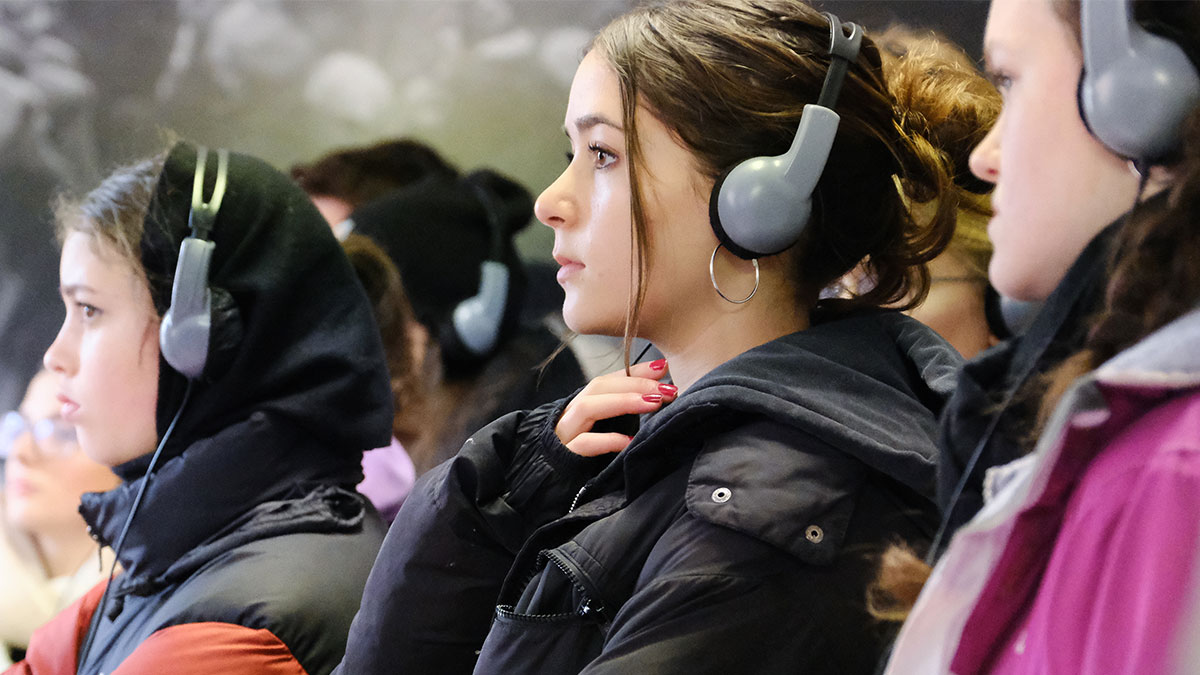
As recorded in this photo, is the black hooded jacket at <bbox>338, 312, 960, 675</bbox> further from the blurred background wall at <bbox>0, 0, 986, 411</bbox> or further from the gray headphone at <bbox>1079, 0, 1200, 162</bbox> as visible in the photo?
the blurred background wall at <bbox>0, 0, 986, 411</bbox>

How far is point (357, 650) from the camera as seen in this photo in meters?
1.22

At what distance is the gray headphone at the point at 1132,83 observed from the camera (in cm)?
71

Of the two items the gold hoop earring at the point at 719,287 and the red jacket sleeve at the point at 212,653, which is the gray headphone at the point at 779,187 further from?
the red jacket sleeve at the point at 212,653

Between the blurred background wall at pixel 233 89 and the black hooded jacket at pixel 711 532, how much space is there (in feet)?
6.63

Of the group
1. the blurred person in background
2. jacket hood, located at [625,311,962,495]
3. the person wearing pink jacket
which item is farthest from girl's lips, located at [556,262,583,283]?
the blurred person in background

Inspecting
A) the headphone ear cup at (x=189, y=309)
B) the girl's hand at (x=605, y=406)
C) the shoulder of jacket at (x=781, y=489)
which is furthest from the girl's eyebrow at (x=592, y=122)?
the headphone ear cup at (x=189, y=309)

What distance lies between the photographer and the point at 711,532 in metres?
0.95

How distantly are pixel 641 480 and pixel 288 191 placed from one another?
919 mm

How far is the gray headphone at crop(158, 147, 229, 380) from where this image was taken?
157cm

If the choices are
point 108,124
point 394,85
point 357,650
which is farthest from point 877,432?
point 108,124

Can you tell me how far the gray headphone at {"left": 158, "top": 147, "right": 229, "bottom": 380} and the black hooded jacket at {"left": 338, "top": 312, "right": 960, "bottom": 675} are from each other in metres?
0.58

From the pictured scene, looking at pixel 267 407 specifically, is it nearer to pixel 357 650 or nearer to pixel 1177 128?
pixel 357 650

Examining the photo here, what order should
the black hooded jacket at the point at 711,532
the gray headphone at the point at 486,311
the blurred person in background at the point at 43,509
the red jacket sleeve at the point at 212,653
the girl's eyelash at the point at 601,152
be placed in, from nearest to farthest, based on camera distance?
1. the black hooded jacket at the point at 711,532
2. the girl's eyelash at the point at 601,152
3. the red jacket sleeve at the point at 212,653
4. the blurred person in background at the point at 43,509
5. the gray headphone at the point at 486,311

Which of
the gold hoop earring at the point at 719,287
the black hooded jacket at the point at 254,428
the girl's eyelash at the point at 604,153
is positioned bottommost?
the black hooded jacket at the point at 254,428
